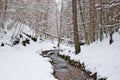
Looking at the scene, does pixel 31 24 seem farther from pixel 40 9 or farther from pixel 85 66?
pixel 85 66

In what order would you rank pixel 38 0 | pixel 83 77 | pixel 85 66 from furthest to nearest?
pixel 38 0 < pixel 85 66 < pixel 83 77

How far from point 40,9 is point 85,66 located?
2808cm

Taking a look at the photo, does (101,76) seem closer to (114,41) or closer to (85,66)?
(85,66)

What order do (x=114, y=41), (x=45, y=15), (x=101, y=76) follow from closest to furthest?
(x=101, y=76)
(x=114, y=41)
(x=45, y=15)

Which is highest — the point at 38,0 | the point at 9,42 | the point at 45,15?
the point at 38,0

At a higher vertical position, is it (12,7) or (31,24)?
(12,7)

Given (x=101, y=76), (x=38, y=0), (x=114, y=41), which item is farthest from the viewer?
(x=38, y=0)

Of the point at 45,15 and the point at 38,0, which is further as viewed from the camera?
the point at 45,15

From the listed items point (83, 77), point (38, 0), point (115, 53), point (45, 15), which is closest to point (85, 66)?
point (83, 77)

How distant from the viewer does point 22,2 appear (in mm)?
24141

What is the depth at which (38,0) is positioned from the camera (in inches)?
1487

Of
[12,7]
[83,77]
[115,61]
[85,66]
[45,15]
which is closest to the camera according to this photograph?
[115,61]

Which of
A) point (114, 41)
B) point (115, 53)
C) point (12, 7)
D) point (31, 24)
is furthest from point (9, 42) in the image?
point (31, 24)

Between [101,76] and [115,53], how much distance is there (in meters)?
2.89
